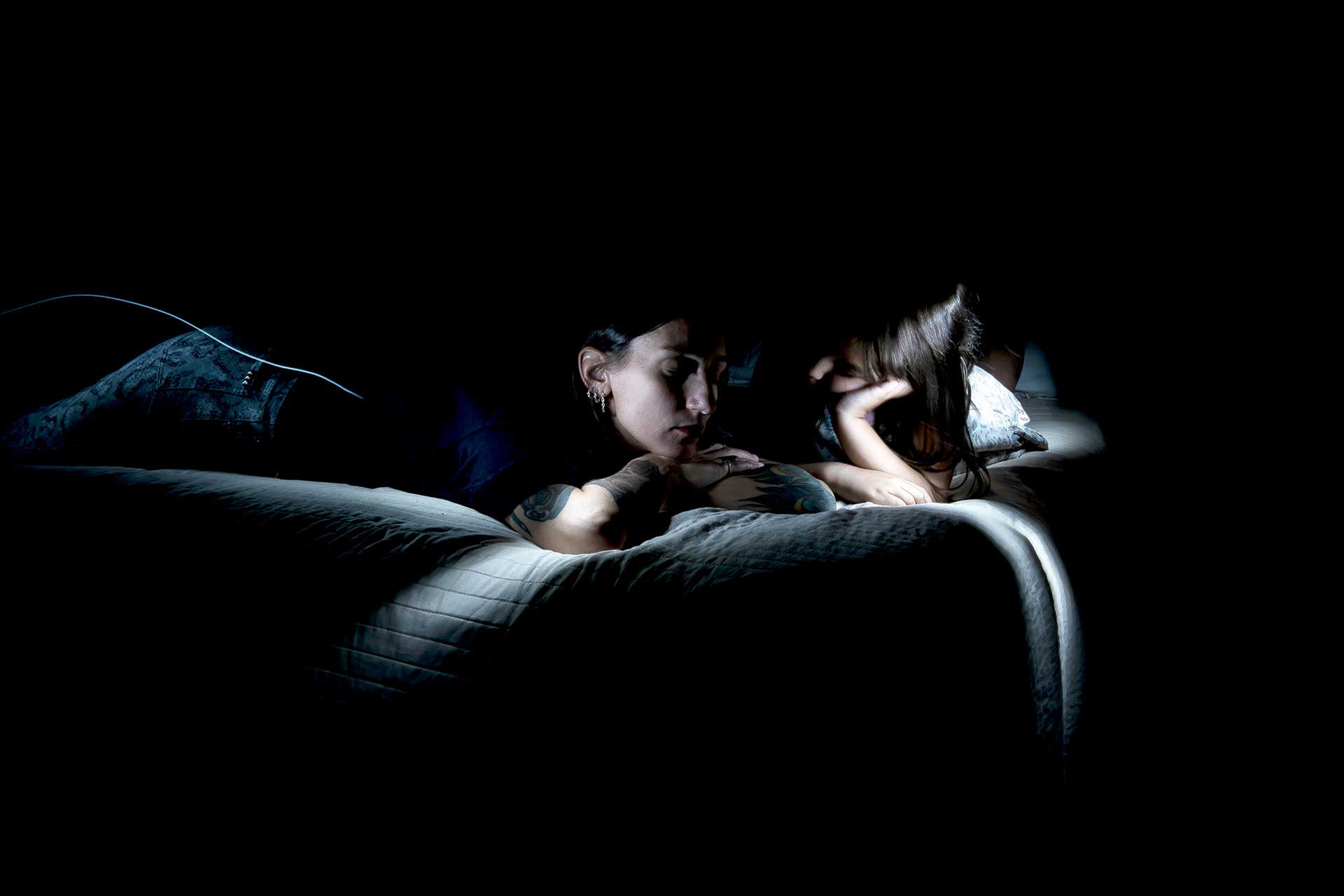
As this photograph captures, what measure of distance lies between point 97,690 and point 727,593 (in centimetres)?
47

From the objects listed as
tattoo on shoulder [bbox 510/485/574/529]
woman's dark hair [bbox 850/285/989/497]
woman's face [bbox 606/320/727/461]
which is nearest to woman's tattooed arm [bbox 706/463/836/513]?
woman's face [bbox 606/320/727/461]

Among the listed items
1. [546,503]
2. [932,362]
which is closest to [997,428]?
[932,362]

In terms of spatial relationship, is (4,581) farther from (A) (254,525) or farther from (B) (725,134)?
(B) (725,134)

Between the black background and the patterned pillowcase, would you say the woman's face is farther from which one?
the patterned pillowcase

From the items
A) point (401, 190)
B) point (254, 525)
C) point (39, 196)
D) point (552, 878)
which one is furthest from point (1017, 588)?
point (39, 196)

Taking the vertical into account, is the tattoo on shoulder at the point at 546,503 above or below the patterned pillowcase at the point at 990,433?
below

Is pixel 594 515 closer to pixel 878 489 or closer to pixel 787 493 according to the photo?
pixel 787 493

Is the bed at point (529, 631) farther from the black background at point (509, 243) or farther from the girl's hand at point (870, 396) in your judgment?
the girl's hand at point (870, 396)

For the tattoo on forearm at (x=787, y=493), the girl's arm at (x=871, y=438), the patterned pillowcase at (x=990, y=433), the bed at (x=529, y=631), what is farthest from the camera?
the patterned pillowcase at (x=990, y=433)

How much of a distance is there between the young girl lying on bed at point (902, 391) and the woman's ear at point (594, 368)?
0.40 metres

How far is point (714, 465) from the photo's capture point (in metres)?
1.04

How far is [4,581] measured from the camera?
51 centimetres

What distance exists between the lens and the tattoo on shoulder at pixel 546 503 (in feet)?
2.54

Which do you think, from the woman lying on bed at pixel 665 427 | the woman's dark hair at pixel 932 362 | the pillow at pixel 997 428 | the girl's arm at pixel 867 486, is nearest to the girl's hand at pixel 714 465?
the woman lying on bed at pixel 665 427
